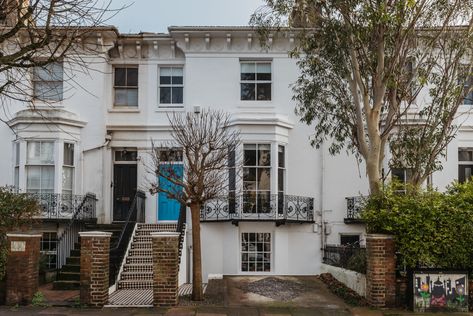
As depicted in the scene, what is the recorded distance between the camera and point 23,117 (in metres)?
17.3

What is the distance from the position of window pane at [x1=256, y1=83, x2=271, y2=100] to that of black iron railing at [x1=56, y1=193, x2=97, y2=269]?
6.53 metres

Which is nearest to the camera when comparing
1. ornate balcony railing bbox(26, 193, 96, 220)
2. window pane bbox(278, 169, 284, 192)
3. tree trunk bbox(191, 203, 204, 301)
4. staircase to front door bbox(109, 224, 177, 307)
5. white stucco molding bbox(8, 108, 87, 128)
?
tree trunk bbox(191, 203, 204, 301)

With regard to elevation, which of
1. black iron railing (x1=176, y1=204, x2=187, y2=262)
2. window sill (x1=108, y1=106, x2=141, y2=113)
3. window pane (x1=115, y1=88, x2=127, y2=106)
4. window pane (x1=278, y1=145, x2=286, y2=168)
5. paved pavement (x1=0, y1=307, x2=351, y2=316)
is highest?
window pane (x1=115, y1=88, x2=127, y2=106)

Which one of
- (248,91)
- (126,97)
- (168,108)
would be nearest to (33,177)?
(126,97)

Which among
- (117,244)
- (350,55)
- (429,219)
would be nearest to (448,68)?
(350,55)

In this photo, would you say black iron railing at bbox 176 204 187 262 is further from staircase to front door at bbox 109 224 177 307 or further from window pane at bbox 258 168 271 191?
window pane at bbox 258 168 271 191

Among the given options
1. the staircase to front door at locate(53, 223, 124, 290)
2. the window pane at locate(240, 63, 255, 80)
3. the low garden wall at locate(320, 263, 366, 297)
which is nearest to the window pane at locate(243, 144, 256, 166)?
the window pane at locate(240, 63, 255, 80)

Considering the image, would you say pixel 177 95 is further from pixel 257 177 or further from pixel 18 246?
pixel 18 246

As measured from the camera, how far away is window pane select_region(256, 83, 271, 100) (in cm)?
1861

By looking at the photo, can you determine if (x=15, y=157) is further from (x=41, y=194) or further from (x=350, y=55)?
(x=350, y=55)

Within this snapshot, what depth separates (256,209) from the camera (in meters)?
17.4

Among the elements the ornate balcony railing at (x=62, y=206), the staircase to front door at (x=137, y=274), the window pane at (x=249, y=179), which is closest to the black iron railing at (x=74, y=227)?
the ornate balcony railing at (x=62, y=206)

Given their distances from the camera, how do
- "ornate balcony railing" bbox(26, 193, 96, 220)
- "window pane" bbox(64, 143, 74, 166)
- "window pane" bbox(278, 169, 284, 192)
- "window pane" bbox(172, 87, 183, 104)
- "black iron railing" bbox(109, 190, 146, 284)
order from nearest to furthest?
"black iron railing" bbox(109, 190, 146, 284)
"ornate balcony railing" bbox(26, 193, 96, 220)
"window pane" bbox(64, 143, 74, 166)
"window pane" bbox(278, 169, 284, 192)
"window pane" bbox(172, 87, 183, 104)

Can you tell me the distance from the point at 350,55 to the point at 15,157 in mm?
11370
